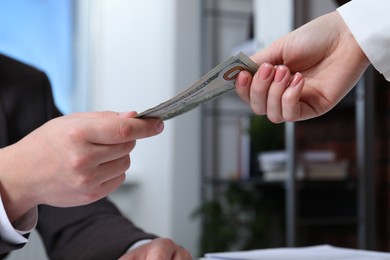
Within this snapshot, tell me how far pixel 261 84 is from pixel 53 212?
19.9 inches

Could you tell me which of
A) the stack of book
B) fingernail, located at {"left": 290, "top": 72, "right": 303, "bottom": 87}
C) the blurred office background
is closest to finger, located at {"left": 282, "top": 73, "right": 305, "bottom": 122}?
fingernail, located at {"left": 290, "top": 72, "right": 303, "bottom": 87}

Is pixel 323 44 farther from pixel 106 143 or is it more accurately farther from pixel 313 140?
pixel 313 140

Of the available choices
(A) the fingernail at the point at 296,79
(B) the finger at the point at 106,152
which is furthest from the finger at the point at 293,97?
(B) the finger at the point at 106,152

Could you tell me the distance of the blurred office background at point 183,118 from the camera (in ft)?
9.20

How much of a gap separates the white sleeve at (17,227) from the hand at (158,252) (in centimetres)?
14

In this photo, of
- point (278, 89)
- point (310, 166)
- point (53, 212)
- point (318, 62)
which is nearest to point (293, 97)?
point (278, 89)

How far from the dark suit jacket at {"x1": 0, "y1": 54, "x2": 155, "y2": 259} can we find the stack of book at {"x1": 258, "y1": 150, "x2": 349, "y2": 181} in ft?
5.01

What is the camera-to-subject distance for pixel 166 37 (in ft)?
9.91

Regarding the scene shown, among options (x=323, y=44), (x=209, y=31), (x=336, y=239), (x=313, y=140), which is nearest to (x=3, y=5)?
(x=209, y=31)

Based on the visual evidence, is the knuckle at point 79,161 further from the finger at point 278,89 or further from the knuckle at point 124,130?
the finger at point 278,89

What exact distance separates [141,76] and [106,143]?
2.37 metres

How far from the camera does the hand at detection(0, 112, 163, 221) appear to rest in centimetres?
73

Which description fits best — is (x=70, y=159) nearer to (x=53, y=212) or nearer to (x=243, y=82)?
(x=243, y=82)

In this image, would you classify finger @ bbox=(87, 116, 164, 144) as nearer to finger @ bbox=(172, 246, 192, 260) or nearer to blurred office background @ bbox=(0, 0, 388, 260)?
finger @ bbox=(172, 246, 192, 260)
